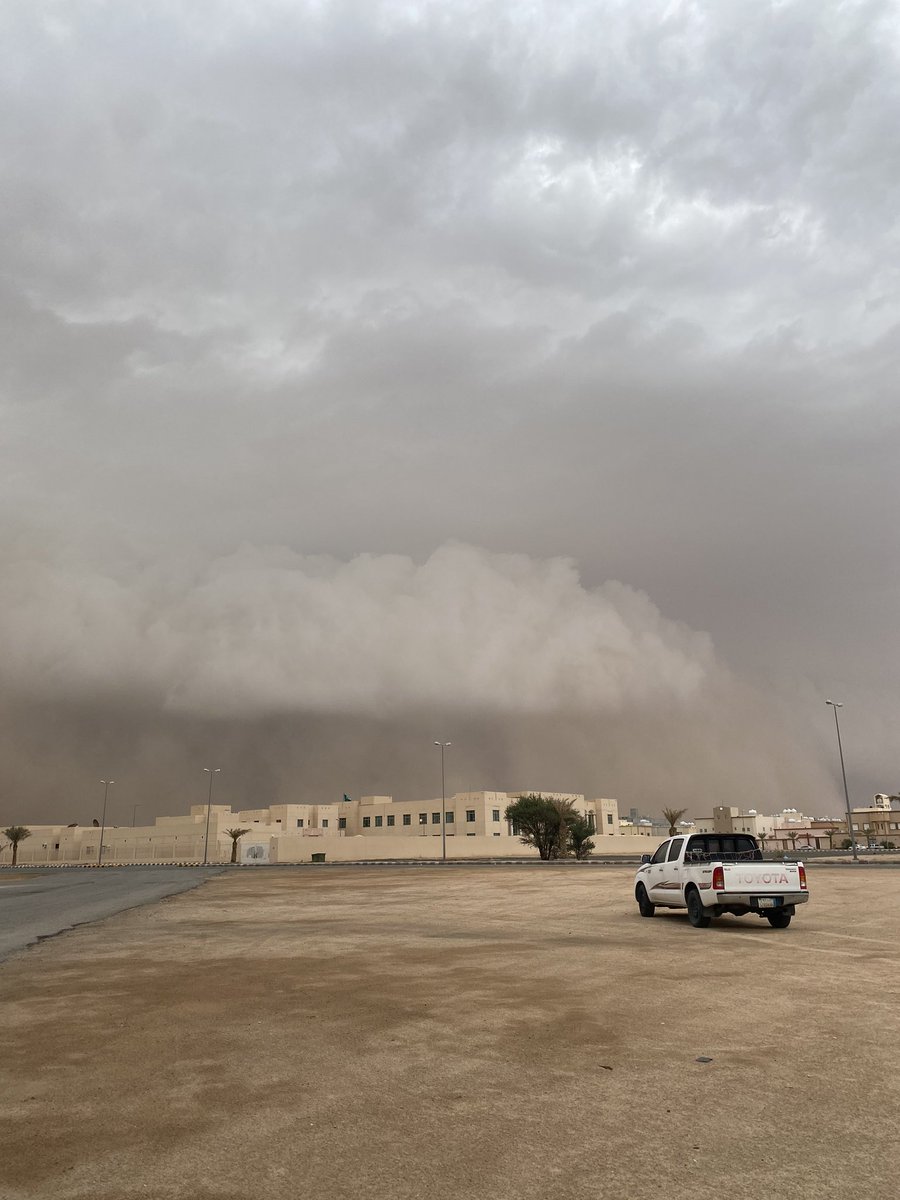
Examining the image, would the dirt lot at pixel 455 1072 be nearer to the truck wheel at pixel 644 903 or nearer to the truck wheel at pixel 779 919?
the truck wheel at pixel 779 919

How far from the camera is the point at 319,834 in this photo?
130m

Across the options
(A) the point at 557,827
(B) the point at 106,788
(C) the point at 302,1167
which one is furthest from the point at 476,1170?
(B) the point at 106,788

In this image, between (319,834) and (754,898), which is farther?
(319,834)

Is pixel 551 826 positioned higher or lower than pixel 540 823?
lower

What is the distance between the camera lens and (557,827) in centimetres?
8544

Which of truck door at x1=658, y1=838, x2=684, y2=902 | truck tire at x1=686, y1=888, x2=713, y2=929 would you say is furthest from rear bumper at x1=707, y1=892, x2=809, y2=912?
truck door at x1=658, y1=838, x2=684, y2=902

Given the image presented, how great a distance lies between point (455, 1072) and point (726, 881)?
1219cm

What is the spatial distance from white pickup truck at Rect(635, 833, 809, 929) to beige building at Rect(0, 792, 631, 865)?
8389 cm

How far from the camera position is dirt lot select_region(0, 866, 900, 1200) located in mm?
4930

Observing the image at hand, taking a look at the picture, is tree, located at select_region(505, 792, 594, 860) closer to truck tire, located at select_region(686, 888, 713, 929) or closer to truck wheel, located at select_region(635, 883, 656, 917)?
truck wheel, located at select_region(635, 883, 656, 917)

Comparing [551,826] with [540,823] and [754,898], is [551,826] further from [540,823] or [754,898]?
[754,898]

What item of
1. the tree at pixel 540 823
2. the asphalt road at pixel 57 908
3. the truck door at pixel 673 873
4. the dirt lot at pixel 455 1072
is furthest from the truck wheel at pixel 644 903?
the tree at pixel 540 823

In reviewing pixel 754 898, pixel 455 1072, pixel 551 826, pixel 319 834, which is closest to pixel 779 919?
pixel 754 898

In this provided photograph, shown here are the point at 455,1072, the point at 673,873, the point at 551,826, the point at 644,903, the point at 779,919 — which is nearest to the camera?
the point at 455,1072
